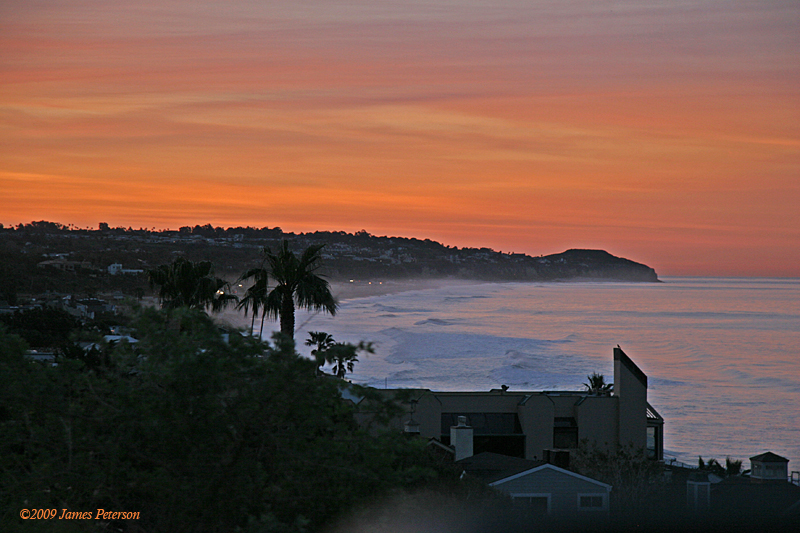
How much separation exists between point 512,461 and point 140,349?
38.0 ft

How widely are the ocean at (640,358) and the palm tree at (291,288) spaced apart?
1899cm

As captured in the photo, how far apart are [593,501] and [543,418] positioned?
20.2ft

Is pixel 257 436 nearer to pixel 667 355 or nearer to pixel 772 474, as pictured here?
pixel 772 474

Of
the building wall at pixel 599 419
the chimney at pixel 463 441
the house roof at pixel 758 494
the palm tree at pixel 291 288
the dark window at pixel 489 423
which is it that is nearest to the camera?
the house roof at pixel 758 494

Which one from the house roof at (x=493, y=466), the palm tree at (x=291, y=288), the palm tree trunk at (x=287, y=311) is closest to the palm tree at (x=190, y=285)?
the palm tree at (x=291, y=288)

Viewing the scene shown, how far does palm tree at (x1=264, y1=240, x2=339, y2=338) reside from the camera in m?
19.4

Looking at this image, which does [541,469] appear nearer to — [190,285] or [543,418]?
[543,418]

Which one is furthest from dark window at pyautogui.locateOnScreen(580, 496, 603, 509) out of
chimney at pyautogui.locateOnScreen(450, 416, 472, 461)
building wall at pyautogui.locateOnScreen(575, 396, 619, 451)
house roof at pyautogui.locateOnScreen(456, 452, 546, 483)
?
building wall at pyautogui.locateOnScreen(575, 396, 619, 451)

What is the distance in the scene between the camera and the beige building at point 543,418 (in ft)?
69.4

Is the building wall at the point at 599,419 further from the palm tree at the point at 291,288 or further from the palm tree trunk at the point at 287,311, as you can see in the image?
the palm tree trunk at the point at 287,311

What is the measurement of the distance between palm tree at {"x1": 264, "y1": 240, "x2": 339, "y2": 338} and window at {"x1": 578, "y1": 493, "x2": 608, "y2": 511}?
758cm

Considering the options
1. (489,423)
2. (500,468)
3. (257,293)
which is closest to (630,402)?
(489,423)

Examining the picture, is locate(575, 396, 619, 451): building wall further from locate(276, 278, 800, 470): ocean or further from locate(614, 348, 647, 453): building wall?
locate(276, 278, 800, 470): ocean

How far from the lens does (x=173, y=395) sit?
5879 millimetres
